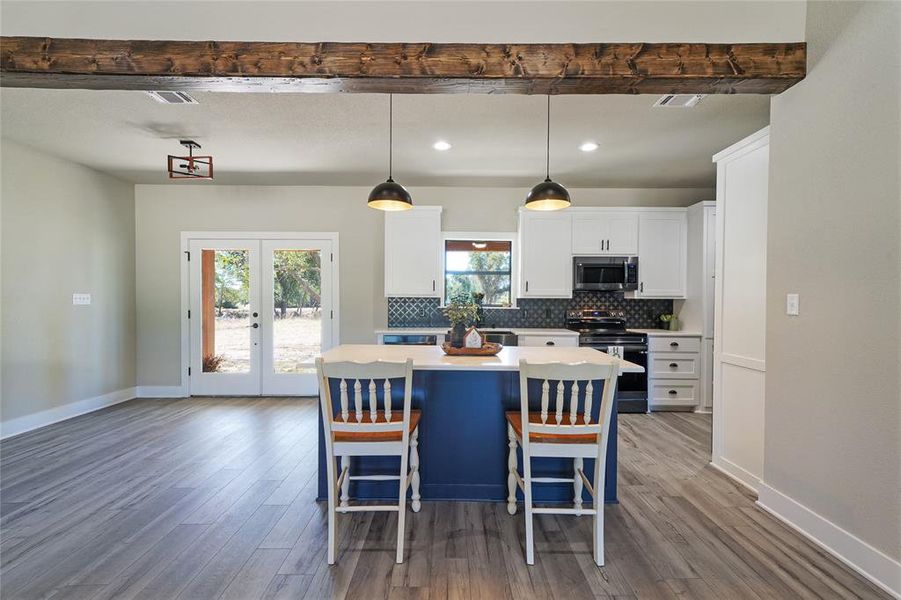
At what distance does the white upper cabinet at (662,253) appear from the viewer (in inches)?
191

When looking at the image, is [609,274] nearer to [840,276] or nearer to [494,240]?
[494,240]

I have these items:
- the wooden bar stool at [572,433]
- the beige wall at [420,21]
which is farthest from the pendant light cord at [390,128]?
the wooden bar stool at [572,433]

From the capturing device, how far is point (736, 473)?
2961mm

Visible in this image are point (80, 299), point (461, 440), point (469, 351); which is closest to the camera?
point (461, 440)

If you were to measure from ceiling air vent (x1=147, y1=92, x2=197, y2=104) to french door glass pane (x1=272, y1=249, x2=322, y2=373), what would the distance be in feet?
7.92

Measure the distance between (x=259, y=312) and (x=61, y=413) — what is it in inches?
84.4

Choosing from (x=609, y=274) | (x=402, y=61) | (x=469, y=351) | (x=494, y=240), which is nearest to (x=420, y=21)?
(x=402, y=61)

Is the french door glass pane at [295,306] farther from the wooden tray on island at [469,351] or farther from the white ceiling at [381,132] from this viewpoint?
the wooden tray on island at [469,351]

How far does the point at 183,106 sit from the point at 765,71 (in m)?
3.87

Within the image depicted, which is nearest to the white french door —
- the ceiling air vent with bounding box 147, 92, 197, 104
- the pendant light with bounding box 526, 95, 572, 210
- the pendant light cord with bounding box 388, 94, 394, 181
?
the pendant light cord with bounding box 388, 94, 394, 181

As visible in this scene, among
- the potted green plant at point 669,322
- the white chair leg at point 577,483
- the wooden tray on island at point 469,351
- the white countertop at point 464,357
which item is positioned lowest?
the white chair leg at point 577,483

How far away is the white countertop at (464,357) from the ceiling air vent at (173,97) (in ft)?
6.92

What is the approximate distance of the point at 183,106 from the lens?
307 cm

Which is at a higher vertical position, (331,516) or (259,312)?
(259,312)
